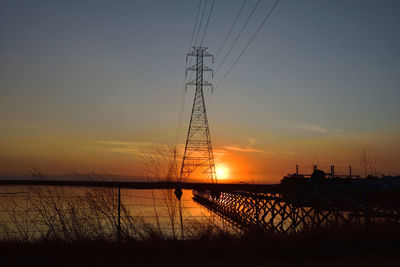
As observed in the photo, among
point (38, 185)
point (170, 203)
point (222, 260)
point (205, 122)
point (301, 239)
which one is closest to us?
point (222, 260)

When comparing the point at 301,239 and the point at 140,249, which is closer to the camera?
the point at 140,249

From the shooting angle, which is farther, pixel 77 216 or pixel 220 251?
pixel 77 216

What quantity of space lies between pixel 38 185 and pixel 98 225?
1754 millimetres

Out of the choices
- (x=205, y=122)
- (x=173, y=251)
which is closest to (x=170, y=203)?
(x=173, y=251)

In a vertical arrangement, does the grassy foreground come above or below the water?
below

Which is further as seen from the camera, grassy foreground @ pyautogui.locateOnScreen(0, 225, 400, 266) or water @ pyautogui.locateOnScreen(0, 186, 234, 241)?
water @ pyautogui.locateOnScreen(0, 186, 234, 241)

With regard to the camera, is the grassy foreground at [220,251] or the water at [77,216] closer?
the grassy foreground at [220,251]

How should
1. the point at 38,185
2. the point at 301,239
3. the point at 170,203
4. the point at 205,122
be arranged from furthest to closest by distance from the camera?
the point at 205,122 < the point at 170,203 < the point at 38,185 < the point at 301,239

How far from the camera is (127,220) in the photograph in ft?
23.3

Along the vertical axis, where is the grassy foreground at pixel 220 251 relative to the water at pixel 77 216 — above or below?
below

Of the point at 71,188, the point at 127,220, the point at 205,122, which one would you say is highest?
the point at 205,122

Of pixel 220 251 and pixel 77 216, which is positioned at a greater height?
pixel 77 216

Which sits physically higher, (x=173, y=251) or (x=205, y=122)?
(x=205, y=122)

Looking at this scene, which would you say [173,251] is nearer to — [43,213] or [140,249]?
[140,249]
